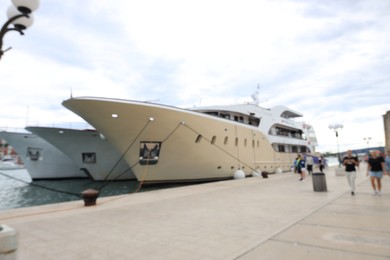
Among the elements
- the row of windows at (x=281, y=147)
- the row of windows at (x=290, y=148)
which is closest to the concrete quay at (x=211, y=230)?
the row of windows at (x=281, y=147)

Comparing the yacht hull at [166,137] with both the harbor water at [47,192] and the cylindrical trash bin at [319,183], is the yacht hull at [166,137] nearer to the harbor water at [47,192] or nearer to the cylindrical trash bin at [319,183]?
the harbor water at [47,192]

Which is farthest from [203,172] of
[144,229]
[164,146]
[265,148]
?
[144,229]

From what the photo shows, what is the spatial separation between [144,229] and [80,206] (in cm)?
402

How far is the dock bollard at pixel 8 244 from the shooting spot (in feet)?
8.97

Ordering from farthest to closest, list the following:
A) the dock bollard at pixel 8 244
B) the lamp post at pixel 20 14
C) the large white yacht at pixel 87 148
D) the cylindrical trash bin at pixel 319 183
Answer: the large white yacht at pixel 87 148, the cylindrical trash bin at pixel 319 183, the lamp post at pixel 20 14, the dock bollard at pixel 8 244

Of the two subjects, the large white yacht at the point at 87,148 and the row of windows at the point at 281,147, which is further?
the large white yacht at the point at 87,148

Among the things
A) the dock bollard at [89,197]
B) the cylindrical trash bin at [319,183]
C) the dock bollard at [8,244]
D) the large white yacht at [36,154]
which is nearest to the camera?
the dock bollard at [8,244]

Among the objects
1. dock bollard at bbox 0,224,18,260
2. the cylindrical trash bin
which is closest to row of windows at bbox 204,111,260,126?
the cylindrical trash bin

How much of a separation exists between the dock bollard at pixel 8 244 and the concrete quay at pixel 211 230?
4.24 feet

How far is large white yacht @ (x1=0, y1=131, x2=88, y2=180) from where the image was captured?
27250 mm

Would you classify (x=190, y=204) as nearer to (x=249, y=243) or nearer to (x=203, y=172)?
(x=249, y=243)

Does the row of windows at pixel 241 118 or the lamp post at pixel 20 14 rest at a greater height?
the row of windows at pixel 241 118

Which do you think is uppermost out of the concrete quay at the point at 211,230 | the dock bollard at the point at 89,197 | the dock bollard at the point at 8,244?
the dock bollard at the point at 8,244

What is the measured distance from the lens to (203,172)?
17.9 m
